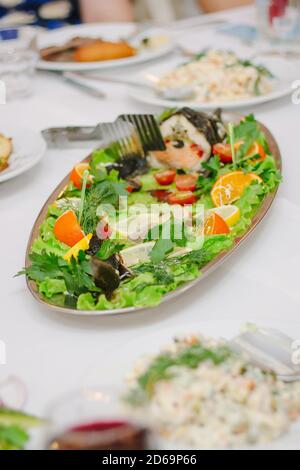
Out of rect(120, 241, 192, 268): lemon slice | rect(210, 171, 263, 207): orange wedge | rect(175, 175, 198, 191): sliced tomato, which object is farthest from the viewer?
rect(175, 175, 198, 191): sliced tomato

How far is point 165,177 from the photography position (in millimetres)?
1523

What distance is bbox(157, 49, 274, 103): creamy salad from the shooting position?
6.47 feet

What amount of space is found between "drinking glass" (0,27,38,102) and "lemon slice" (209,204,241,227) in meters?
1.21

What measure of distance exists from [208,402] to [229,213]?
53 cm

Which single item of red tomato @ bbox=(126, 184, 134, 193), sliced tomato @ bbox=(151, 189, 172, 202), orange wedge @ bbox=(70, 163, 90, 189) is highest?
orange wedge @ bbox=(70, 163, 90, 189)

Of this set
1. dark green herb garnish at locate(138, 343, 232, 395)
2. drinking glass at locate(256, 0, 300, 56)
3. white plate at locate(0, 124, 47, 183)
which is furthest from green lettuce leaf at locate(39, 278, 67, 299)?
drinking glass at locate(256, 0, 300, 56)

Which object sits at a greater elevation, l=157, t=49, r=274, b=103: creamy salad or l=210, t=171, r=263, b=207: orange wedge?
l=157, t=49, r=274, b=103: creamy salad

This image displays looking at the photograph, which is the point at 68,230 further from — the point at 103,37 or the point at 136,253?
the point at 103,37

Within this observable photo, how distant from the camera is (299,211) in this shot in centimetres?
140

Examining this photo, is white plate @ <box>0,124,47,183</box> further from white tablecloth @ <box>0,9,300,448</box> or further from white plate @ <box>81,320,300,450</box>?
white plate @ <box>81,320,300,450</box>

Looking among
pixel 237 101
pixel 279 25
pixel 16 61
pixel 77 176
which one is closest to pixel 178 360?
pixel 77 176

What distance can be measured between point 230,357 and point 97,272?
11.7 inches

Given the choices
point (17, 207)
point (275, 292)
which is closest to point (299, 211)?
point (275, 292)

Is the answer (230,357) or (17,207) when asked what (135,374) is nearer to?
(230,357)
